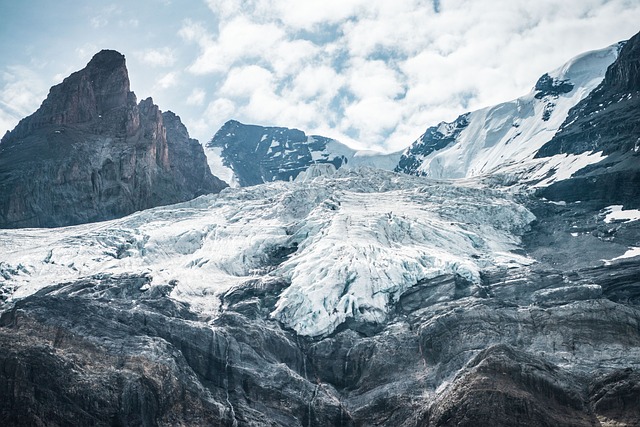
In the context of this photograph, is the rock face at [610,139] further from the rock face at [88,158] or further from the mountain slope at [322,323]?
the rock face at [88,158]

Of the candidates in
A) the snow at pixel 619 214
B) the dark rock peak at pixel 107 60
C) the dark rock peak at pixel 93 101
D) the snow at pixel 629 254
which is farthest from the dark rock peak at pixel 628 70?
the dark rock peak at pixel 107 60

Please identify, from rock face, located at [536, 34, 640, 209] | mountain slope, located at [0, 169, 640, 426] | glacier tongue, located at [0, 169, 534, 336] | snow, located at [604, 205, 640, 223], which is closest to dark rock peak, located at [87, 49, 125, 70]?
glacier tongue, located at [0, 169, 534, 336]

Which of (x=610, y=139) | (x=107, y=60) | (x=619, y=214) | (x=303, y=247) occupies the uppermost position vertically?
(x=107, y=60)

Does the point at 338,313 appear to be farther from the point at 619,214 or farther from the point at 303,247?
the point at 619,214

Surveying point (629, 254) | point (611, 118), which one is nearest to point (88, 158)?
point (629, 254)

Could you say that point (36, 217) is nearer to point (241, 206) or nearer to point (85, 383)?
point (241, 206)

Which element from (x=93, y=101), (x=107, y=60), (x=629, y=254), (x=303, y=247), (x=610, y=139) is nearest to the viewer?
(x=629, y=254)
